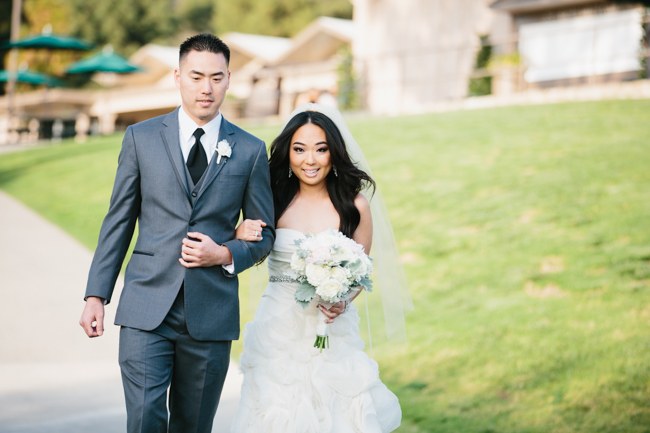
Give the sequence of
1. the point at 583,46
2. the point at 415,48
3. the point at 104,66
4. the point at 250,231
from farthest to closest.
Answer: the point at 104,66, the point at 415,48, the point at 583,46, the point at 250,231

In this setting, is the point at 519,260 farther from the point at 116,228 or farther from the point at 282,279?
the point at 116,228

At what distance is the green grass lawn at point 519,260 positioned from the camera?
6789mm

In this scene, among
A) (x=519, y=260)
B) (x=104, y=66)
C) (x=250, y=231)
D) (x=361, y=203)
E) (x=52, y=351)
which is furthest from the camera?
(x=104, y=66)

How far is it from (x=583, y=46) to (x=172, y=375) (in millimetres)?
20492

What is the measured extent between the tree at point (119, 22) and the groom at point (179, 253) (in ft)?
176

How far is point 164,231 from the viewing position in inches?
151

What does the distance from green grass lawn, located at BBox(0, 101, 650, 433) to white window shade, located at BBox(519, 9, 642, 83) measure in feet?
19.1

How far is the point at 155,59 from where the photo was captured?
4444cm

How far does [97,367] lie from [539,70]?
17.6 m

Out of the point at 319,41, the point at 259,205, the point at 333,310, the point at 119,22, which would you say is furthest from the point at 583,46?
the point at 119,22

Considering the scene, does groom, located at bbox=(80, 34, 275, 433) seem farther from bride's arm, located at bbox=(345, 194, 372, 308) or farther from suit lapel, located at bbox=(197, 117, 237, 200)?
bride's arm, located at bbox=(345, 194, 372, 308)

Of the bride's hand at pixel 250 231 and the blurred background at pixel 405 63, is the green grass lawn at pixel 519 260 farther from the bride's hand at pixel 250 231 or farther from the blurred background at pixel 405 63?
the bride's hand at pixel 250 231

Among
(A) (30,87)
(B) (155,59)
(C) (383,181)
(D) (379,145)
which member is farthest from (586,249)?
(A) (30,87)

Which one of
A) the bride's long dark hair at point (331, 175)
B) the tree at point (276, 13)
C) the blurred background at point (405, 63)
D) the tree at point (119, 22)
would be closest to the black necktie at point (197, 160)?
the bride's long dark hair at point (331, 175)
